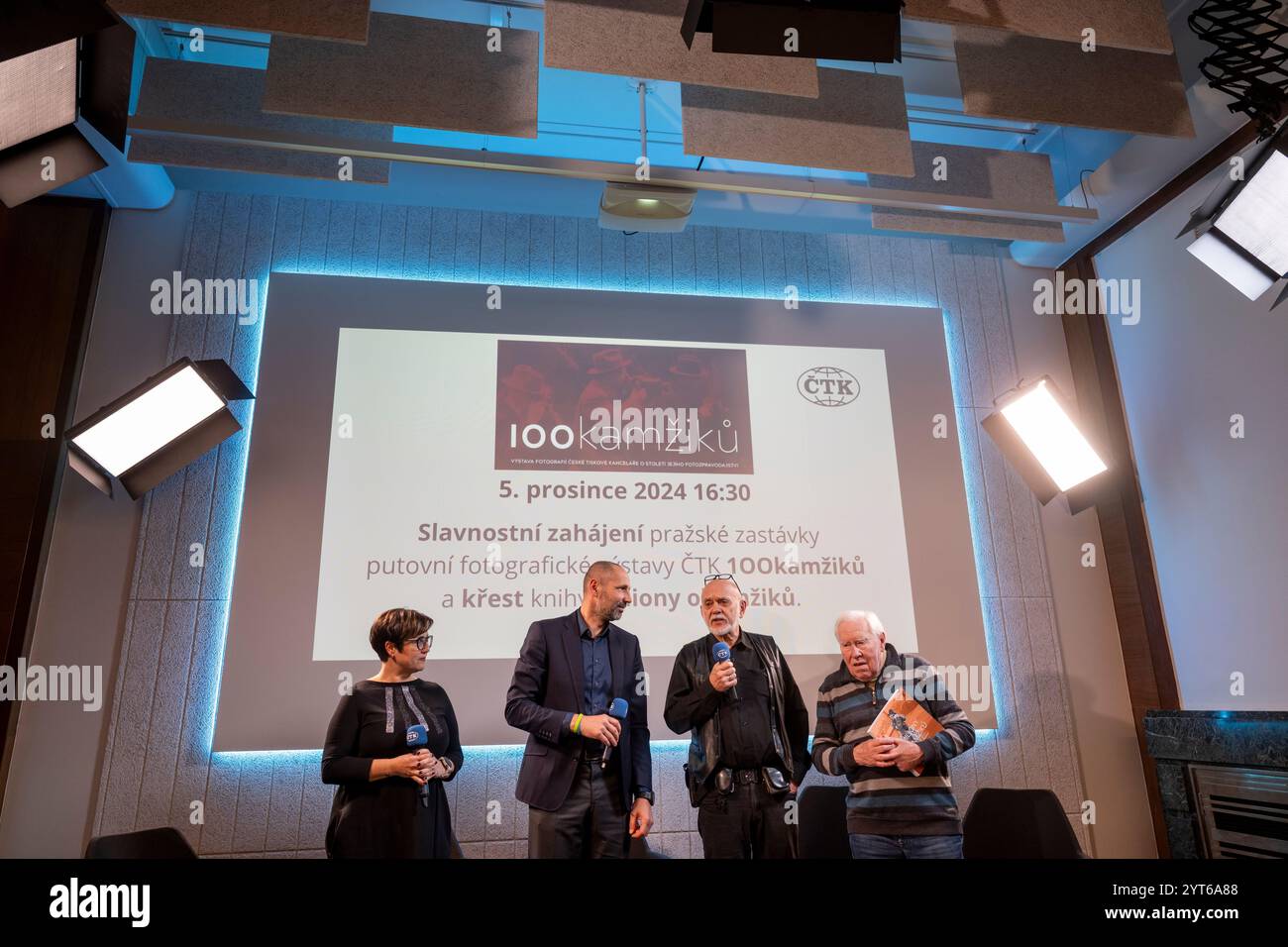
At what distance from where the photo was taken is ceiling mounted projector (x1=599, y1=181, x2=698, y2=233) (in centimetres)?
376

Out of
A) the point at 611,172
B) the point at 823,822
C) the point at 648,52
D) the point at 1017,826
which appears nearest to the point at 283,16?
the point at 648,52

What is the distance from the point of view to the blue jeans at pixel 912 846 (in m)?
2.68

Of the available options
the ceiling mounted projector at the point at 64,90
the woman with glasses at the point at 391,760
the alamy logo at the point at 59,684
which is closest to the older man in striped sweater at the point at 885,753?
the woman with glasses at the point at 391,760

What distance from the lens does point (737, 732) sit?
2898 mm

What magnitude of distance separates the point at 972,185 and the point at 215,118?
3.46 metres

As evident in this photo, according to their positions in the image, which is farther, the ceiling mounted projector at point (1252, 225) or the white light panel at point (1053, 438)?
the white light panel at point (1053, 438)

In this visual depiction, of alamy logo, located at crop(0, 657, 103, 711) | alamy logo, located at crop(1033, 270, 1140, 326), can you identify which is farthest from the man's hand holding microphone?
alamy logo, located at crop(1033, 270, 1140, 326)

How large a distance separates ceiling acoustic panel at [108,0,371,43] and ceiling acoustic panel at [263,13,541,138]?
0.50 meters

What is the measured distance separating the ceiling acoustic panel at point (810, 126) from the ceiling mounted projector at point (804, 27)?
1033mm

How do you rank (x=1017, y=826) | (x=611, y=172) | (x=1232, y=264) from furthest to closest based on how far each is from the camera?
(x=611, y=172)
(x=1017, y=826)
(x=1232, y=264)

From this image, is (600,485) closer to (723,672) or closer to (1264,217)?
(723,672)
